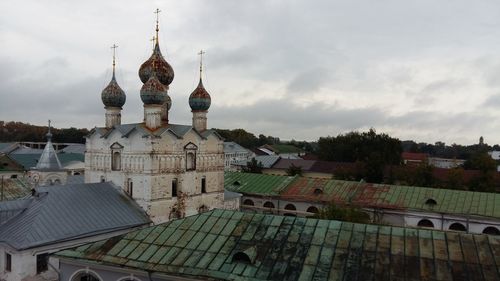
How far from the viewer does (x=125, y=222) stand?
74.3ft

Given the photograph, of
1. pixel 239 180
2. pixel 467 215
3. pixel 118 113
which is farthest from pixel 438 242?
pixel 239 180

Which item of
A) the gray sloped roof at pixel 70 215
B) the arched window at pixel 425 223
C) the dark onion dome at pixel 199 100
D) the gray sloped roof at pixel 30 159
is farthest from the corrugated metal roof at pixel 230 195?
the gray sloped roof at pixel 30 159

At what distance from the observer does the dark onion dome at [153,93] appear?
2577 cm

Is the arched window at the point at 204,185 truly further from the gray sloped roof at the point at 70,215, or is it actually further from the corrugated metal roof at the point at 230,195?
the gray sloped roof at the point at 70,215

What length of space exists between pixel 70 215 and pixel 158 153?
6.10 m

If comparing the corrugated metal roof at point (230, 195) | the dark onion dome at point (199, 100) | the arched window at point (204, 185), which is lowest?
the corrugated metal roof at point (230, 195)

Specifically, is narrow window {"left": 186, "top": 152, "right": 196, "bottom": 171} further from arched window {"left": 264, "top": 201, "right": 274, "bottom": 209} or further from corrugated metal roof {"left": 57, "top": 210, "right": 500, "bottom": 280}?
corrugated metal roof {"left": 57, "top": 210, "right": 500, "bottom": 280}

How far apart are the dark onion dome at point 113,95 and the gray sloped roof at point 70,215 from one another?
19.2ft

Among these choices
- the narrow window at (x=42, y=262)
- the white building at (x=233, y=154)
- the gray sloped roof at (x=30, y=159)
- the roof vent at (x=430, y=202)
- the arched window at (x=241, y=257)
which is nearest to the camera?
the arched window at (x=241, y=257)

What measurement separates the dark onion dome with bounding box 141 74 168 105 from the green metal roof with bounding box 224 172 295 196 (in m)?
12.9

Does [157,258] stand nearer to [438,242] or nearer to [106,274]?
[106,274]

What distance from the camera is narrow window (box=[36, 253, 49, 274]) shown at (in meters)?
18.1

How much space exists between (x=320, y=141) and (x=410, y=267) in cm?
7071

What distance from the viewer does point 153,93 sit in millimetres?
25734
